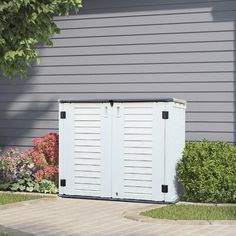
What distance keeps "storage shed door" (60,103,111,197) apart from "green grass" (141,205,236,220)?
4.75 feet

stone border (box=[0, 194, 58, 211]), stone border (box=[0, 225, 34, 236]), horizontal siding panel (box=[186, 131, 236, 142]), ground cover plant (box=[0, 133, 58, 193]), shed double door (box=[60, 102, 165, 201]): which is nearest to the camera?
stone border (box=[0, 225, 34, 236])

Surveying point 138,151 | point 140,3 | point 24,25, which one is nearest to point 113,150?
point 138,151

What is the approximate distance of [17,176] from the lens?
11.9 m

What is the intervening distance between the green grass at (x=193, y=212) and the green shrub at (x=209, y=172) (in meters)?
0.48

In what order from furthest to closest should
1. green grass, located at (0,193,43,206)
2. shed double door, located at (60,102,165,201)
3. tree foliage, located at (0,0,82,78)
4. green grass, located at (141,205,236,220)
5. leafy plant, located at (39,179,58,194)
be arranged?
1. leafy plant, located at (39,179,58,194)
2. green grass, located at (0,193,43,206)
3. shed double door, located at (60,102,165,201)
4. green grass, located at (141,205,236,220)
5. tree foliage, located at (0,0,82,78)

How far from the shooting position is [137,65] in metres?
11.7

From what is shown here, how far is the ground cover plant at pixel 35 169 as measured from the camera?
11680 millimetres

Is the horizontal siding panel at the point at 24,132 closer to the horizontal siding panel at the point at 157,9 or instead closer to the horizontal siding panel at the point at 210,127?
the horizontal siding panel at the point at 157,9

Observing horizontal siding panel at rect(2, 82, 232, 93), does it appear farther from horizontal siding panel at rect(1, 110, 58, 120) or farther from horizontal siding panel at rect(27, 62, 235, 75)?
horizontal siding panel at rect(1, 110, 58, 120)

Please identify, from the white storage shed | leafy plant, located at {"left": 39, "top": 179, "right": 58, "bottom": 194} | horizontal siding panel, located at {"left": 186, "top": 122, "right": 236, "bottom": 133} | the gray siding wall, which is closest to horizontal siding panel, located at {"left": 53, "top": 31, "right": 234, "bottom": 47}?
the gray siding wall

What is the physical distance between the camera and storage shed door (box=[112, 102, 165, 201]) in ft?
33.4

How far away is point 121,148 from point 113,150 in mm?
147

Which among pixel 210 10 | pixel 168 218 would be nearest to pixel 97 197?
pixel 168 218

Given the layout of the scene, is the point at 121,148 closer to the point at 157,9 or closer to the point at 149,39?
the point at 149,39
